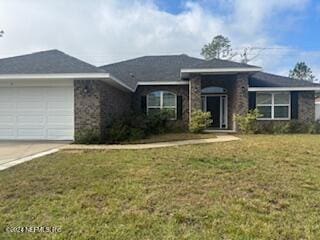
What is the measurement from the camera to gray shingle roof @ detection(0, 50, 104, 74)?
1362 centimetres

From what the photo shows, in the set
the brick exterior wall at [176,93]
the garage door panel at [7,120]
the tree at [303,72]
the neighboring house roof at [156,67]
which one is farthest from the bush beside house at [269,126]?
the tree at [303,72]

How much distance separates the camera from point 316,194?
5.74 metres

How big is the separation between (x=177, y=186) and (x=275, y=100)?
15.5 m

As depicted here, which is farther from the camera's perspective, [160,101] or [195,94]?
[160,101]

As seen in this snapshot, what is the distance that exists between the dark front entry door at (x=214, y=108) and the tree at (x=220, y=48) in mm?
27090

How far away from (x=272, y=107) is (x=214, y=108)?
371 cm

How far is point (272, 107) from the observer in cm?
1981

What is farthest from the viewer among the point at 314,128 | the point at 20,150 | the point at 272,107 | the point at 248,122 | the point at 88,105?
the point at 272,107

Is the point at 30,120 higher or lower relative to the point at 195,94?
lower

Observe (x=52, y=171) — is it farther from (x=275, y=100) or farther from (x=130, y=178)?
(x=275, y=100)

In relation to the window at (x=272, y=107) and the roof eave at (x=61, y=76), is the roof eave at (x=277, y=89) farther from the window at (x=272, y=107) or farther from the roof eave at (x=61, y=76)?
the roof eave at (x=61, y=76)

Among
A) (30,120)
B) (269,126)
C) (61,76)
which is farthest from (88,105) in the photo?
(269,126)

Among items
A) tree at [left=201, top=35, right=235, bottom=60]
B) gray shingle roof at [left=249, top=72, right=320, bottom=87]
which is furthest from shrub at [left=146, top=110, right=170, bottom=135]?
tree at [left=201, top=35, right=235, bottom=60]

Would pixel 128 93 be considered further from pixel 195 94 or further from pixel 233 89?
pixel 233 89
